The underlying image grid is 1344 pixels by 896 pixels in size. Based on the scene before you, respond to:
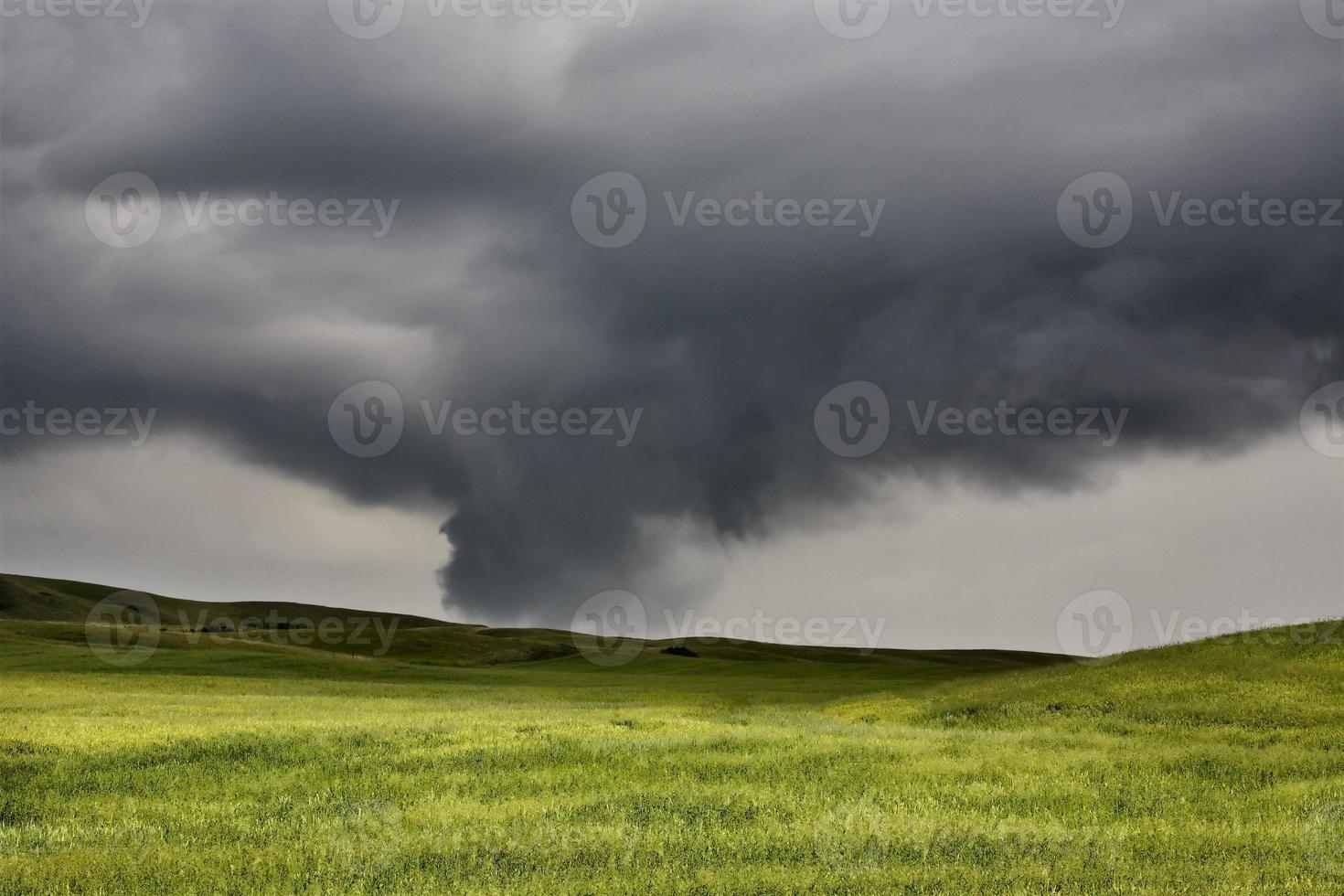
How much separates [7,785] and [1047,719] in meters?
28.1

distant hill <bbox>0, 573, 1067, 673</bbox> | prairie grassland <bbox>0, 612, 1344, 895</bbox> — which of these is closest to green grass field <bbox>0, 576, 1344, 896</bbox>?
prairie grassland <bbox>0, 612, 1344, 895</bbox>

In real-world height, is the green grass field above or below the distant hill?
above

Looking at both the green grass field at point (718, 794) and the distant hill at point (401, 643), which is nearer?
the green grass field at point (718, 794)

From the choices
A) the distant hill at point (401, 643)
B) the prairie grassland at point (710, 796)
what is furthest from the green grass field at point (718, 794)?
the distant hill at point (401, 643)

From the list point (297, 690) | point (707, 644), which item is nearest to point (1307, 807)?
point (297, 690)

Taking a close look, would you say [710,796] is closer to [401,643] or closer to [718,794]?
[718,794]

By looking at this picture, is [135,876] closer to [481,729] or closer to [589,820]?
[589,820]

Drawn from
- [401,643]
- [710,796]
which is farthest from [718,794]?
[401,643]

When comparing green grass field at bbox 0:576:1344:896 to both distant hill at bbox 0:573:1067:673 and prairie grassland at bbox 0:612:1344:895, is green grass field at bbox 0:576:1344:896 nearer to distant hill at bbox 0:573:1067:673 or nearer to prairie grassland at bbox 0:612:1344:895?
prairie grassland at bbox 0:612:1344:895

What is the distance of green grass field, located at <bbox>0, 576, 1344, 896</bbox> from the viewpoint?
43.6 ft

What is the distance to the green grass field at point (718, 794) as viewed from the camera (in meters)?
13.3

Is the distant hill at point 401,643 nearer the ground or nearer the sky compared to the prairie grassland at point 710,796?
nearer the ground

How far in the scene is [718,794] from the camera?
733 inches

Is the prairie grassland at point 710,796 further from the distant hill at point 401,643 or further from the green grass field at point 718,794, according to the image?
the distant hill at point 401,643
